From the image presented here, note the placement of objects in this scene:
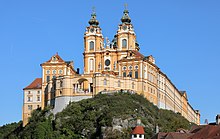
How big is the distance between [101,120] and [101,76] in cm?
1448

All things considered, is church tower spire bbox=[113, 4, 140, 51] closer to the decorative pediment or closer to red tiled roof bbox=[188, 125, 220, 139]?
the decorative pediment

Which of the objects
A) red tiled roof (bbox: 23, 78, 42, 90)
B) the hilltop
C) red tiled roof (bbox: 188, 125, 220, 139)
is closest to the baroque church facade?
red tiled roof (bbox: 23, 78, 42, 90)

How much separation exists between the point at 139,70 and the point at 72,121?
74.9 feet

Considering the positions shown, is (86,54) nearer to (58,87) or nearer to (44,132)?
(58,87)

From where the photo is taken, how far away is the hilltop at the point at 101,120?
12256cm

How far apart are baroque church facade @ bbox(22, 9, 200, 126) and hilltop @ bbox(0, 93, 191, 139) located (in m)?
3.93

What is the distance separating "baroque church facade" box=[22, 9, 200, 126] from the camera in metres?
136

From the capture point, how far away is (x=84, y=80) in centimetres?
13738

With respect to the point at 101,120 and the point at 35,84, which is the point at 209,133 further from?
the point at 35,84

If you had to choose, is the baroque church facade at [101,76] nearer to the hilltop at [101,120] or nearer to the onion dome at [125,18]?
the onion dome at [125,18]

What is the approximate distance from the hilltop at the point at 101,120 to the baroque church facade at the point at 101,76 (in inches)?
155

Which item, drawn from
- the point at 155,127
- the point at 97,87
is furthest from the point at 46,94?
the point at 155,127

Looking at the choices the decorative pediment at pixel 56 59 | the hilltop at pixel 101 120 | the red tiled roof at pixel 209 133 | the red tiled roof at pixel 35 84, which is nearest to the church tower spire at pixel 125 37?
the decorative pediment at pixel 56 59

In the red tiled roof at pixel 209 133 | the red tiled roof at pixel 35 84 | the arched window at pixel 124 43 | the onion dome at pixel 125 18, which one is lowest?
the red tiled roof at pixel 209 133
